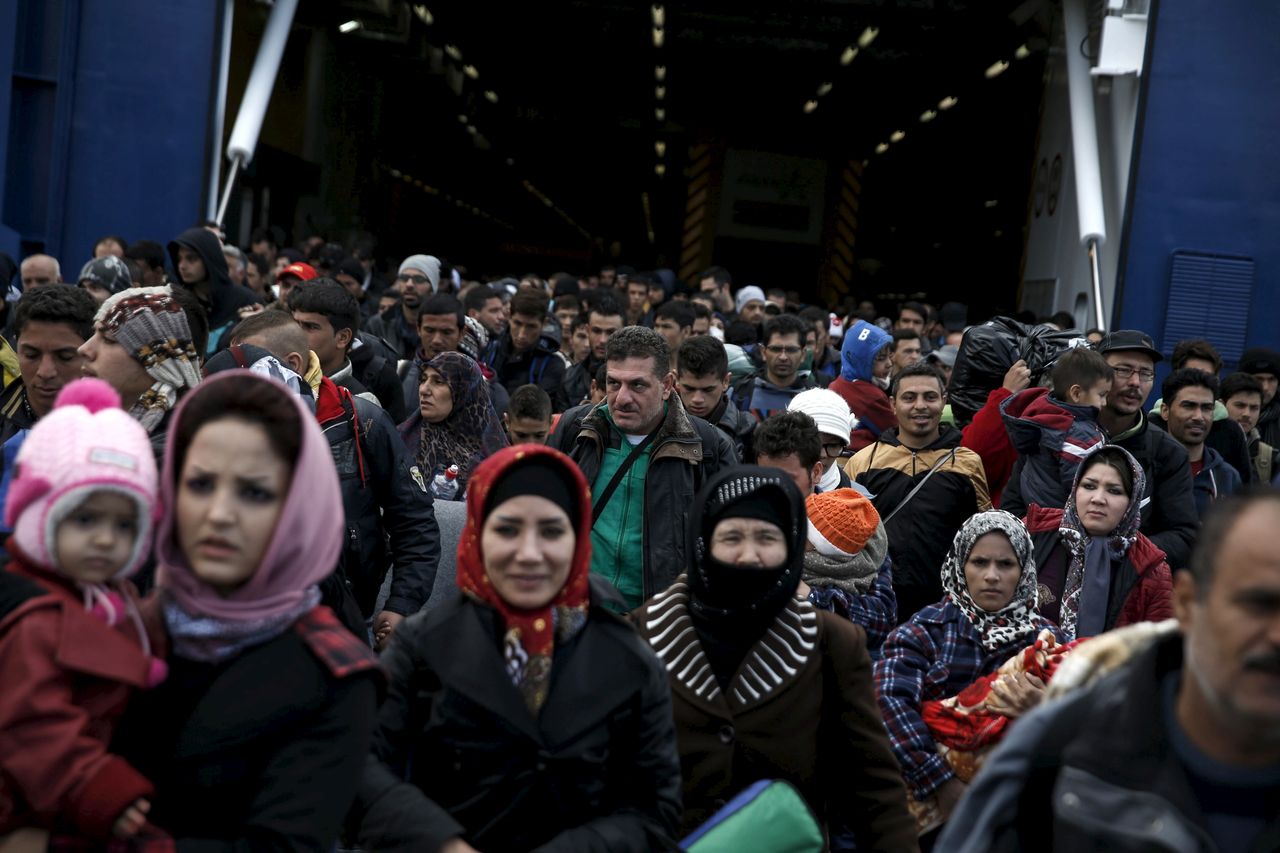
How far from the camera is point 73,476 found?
9.04ft

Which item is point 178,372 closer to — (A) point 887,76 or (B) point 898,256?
(A) point 887,76

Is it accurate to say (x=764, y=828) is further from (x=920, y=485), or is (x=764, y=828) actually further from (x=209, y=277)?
(x=209, y=277)

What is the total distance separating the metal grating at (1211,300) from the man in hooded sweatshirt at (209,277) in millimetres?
9229

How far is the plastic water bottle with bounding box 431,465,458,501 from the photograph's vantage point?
705cm

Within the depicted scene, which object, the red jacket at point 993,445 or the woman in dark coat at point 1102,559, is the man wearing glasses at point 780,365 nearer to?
the red jacket at point 993,445

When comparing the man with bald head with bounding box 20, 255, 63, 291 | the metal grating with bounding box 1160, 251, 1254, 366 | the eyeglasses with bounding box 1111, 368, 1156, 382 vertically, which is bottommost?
the man with bald head with bounding box 20, 255, 63, 291

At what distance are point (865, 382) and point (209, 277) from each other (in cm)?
415

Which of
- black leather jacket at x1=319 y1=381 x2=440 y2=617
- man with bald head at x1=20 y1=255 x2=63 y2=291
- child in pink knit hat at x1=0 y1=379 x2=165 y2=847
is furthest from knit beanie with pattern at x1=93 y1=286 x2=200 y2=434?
man with bald head at x1=20 y1=255 x2=63 y2=291

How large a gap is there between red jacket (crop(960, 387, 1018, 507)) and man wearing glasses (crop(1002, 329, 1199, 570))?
1.36 feet

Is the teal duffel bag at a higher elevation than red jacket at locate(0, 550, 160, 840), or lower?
lower

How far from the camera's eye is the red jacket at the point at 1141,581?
604cm

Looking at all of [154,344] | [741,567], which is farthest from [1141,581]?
[154,344]

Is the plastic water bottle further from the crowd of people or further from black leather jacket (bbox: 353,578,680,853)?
black leather jacket (bbox: 353,578,680,853)

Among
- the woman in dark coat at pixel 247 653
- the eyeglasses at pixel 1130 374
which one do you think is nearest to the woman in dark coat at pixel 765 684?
the woman in dark coat at pixel 247 653
